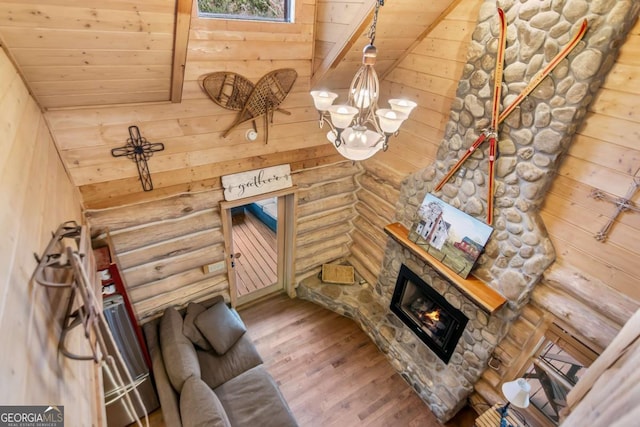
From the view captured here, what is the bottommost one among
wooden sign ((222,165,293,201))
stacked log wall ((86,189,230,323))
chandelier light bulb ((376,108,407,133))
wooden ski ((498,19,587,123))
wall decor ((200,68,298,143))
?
stacked log wall ((86,189,230,323))

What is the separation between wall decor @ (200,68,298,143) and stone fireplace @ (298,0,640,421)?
1.74 m

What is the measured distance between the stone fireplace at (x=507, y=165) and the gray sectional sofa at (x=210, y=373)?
70.7 inches

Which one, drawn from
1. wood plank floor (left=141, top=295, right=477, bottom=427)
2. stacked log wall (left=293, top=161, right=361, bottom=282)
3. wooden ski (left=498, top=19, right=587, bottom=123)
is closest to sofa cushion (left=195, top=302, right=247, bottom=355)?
wood plank floor (left=141, top=295, right=477, bottom=427)

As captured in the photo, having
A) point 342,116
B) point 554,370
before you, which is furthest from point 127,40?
point 554,370

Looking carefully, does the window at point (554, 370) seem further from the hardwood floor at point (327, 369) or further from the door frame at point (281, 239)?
the door frame at point (281, 239)

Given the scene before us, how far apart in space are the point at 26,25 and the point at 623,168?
3946 mm

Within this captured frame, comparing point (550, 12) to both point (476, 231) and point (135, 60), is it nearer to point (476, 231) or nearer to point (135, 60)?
point (476, 231)

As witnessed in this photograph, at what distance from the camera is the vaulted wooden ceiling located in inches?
74.9

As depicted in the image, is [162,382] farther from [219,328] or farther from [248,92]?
[248,92]

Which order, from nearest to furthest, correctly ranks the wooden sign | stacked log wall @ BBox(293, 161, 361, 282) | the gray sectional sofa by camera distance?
1. the gray sectional sofa
2. the wooden sign
3. stacked log wall @ BBox(293, 161, 361, 282)

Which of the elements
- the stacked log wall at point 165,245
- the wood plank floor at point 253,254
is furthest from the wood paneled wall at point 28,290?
the wood plank floor at point 253,254

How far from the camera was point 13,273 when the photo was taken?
115 cm

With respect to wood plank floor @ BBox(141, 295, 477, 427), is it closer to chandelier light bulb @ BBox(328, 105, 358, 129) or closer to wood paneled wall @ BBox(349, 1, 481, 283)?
wood paneled wall @ BBox(349, 1, 481, 283)

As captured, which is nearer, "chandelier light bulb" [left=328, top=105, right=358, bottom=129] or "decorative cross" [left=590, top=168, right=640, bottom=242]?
"chandelier light bulb" [left=328, top=105, right=358, bottom=129]
